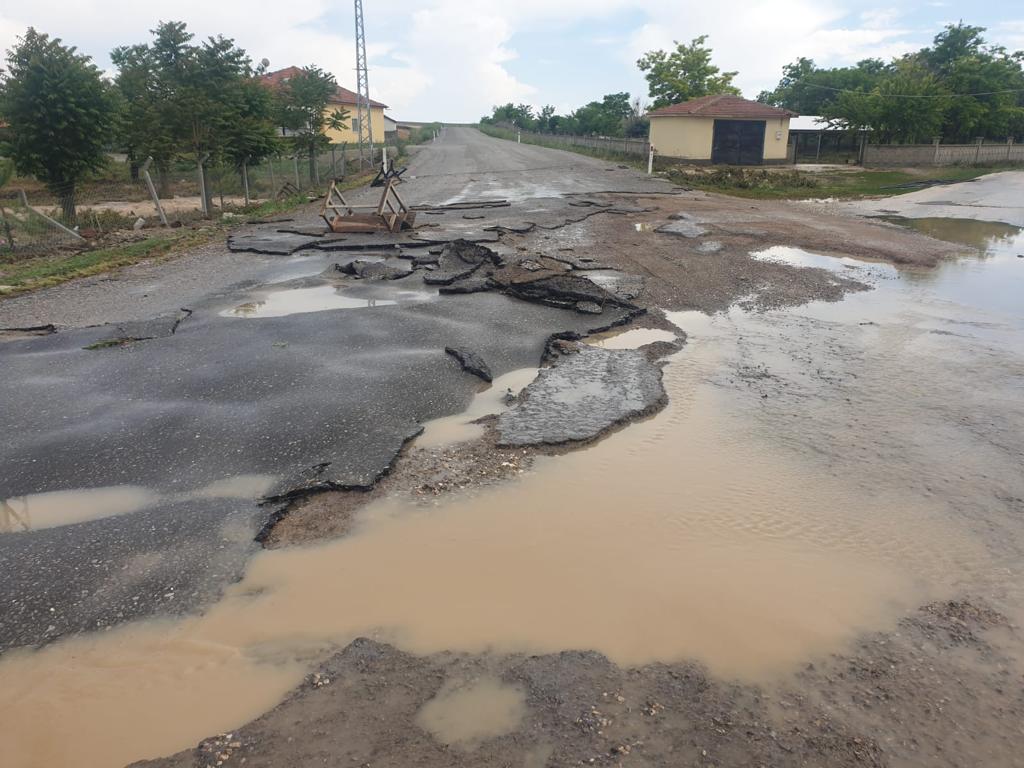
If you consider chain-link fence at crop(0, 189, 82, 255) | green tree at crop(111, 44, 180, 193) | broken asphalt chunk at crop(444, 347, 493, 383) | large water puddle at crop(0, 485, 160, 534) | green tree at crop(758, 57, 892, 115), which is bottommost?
large water puddle at crop(0, 485, 160, 534)

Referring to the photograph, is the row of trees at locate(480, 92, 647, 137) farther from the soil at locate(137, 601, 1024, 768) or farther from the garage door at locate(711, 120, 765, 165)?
the soil at locate(137, 601, 1024, 768)

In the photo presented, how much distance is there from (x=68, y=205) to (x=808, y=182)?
24439 millimetres

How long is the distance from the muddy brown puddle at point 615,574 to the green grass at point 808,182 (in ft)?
62.8

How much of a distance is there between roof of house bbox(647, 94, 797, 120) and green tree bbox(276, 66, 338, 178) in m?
19.3

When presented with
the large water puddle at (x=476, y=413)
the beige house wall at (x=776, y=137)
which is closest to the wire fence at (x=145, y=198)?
the large water puddle at (x=476, y=413)

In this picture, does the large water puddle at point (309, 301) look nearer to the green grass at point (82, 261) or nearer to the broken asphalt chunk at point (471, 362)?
the broken asphalt chunk at point (471, 362)

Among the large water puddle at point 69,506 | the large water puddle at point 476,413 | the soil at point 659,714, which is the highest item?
the large water puddle at point 476,413

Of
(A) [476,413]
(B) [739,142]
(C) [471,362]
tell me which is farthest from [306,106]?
(B) [739,142]

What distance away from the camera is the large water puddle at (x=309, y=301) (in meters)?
8.79

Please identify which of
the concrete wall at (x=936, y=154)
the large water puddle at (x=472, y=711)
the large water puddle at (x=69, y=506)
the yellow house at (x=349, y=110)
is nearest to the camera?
the large water puddle at (x=472, y=711)

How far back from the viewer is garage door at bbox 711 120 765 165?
3469cm

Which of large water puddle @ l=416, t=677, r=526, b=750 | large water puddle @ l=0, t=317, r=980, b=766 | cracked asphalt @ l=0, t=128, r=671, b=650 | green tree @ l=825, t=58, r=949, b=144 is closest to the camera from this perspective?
large water puddle @ l=416, t=677, r=526, b=750

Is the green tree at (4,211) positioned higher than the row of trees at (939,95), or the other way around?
the row of trees at (939,95)

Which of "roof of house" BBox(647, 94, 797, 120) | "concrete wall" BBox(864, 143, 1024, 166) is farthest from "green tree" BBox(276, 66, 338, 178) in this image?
"concrete wall" BBox(864, 143, 1024, 166)
